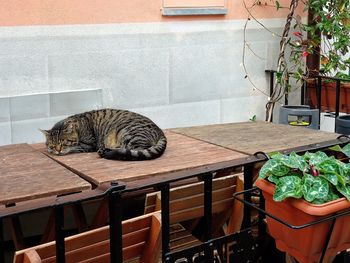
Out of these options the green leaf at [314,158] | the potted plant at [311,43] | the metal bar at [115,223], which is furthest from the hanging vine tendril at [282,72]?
the metal bar at [115,223]

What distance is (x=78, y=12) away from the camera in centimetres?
432

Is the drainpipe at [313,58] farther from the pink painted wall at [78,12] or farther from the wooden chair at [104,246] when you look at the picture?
the wooden chair at [104,246]

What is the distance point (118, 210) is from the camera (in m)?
1.85

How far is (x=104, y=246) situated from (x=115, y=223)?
30cm

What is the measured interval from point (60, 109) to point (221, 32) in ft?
5.80

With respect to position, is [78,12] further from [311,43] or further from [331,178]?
[331,178]

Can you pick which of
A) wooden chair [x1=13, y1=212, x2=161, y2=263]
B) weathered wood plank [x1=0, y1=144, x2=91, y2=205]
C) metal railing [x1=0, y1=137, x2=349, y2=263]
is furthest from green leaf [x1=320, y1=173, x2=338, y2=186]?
weathered wood plank [x1=0, y1=144, x2=91, y2=205]

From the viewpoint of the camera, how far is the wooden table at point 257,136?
10.8ft

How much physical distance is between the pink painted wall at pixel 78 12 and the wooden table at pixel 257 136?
122 centimetres

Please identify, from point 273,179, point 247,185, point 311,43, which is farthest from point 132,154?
point 311,43

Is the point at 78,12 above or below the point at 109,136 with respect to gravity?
above

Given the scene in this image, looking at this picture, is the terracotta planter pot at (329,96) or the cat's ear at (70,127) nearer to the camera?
the cat's ear at (70,127)

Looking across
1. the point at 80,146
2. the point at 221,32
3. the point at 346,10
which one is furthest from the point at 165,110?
the point at 346,10

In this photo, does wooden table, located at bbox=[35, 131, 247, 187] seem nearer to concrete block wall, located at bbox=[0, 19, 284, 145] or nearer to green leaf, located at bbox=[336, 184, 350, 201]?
green leaf, located at bbox=[336, 184, 350, 201]
